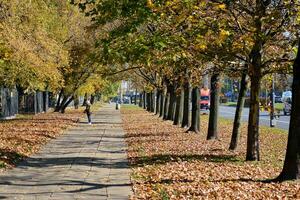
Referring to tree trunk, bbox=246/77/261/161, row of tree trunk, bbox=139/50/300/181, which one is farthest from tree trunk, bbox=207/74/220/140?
tree trunk, bbox=246/77/261/161

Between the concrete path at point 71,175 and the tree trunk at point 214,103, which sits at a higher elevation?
the tree trunk at point 214,103

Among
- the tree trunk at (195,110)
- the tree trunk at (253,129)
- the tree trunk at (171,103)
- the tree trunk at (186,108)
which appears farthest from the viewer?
the tree trunk at (171,103)

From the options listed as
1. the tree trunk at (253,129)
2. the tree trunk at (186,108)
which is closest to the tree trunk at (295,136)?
the tree trunk at (253,129)

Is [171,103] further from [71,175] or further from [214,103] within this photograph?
[71,175]

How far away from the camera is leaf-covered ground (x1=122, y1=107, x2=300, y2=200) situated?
991cm

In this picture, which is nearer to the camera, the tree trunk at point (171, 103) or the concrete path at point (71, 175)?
the concrete path at point (71, 175)

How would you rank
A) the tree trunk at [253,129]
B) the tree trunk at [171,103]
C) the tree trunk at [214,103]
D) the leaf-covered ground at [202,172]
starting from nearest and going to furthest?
the leaf-covered ground at [202,172] < the tree trunk at [253,129] < the tree trunk at [214,103] < the tree trunk at [171,103]

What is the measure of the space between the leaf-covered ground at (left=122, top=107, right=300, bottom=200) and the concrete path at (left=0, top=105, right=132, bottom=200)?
0.44 m

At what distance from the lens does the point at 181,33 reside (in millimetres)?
14758

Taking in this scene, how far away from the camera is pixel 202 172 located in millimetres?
12523

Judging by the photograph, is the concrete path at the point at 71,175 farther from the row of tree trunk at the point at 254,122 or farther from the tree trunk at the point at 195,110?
the tree trunk at the point at 195,110

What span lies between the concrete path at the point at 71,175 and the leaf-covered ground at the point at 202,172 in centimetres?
44

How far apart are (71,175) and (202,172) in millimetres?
3071

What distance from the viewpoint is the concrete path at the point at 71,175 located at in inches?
400
